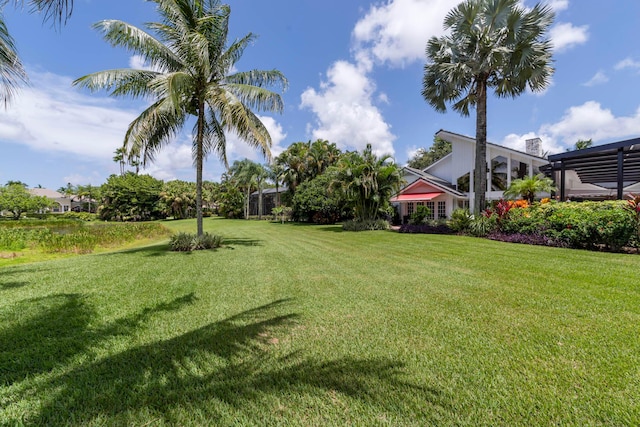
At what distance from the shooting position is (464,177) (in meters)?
23.0

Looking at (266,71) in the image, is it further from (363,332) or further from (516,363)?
(516,363)

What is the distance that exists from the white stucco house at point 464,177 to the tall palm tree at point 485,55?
19.1ft

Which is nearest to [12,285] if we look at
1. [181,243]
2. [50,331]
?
[50,331]

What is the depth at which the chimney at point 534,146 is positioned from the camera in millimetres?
Answer: 21355

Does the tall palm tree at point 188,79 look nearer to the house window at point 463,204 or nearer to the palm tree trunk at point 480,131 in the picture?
the palm tree trunk at point 480,131

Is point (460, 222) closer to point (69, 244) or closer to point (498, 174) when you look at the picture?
point (498, 174)

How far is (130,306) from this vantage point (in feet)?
15.6

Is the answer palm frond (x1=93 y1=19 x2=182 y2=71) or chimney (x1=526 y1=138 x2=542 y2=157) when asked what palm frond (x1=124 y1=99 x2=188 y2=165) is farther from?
chimney (x1=526 y1=138 x2=542 y2=157)

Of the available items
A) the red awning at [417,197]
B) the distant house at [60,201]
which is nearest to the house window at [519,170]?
the red awning at [417,197]

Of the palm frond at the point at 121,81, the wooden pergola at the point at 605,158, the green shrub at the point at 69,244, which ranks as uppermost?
the palm frond at the point at 121,81

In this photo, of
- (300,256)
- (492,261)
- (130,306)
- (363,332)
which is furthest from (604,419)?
(300,256)

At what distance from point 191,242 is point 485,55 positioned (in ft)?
53.7

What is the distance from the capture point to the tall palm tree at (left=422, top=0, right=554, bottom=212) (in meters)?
13.4

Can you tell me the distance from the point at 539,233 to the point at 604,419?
459 inches
